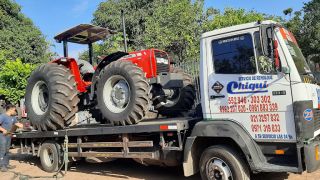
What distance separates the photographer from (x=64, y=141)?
8.25 metres

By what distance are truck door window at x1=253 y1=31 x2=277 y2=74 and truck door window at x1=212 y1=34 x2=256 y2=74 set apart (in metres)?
0.09

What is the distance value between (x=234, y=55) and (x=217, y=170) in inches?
70.2

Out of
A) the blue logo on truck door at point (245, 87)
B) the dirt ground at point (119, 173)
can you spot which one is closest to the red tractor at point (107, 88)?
the dirt ground at point (119, 173)

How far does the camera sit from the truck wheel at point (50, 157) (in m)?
8.62

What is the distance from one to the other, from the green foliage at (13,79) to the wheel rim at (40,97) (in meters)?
13.4

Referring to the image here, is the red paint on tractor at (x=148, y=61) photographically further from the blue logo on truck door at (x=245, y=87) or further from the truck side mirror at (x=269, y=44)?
the truck side mirror at (x=269, y=44)

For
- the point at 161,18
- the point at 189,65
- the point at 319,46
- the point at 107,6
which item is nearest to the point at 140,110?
the point at 189,65

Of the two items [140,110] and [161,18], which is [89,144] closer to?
[140,110]

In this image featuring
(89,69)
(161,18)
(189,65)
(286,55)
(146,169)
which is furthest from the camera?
(161,18)

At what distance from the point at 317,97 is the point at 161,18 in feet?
56.5

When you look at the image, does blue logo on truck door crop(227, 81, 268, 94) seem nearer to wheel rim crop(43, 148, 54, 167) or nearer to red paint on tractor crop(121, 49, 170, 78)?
red paint on tractor crop(121, 49, 170, 78)

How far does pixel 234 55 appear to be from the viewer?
18.5 feet

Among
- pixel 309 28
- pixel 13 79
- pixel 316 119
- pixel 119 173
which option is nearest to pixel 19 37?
pixel 13 79

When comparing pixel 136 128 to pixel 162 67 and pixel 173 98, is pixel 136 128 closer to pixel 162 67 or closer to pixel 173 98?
pixel 173 98
